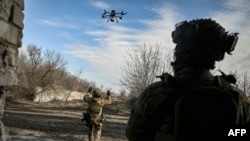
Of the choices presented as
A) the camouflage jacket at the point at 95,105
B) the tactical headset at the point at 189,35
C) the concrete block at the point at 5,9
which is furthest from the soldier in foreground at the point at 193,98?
the camouflage jacket at the point at 95,105

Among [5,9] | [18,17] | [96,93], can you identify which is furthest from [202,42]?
[96,93]

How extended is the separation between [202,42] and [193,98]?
0.43 m

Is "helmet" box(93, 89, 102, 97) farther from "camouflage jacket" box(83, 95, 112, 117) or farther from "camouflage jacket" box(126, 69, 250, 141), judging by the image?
"camouflage jacket" box(126, 69, 250, 141)

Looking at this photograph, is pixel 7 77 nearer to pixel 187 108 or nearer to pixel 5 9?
pixel 5 9

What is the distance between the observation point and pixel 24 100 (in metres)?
29.8

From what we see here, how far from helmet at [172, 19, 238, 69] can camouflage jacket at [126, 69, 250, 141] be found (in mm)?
92

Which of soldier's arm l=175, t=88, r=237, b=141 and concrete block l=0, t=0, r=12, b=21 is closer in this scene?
soldier's arm l=175, t=88, r=237, b=141

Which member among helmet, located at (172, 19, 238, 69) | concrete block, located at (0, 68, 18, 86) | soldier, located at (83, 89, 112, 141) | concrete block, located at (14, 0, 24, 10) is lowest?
soldier, located at (83, 89, 112, 141)

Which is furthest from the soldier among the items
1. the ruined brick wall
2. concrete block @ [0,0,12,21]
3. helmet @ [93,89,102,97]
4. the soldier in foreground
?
the soldier in foreground

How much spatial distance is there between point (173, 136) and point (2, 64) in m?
1.87

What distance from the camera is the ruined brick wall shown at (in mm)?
3225

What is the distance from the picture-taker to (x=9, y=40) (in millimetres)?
3350

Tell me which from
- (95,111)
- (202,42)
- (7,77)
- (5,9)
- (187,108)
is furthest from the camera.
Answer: (95,111)

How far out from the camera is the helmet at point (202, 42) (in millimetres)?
2277
